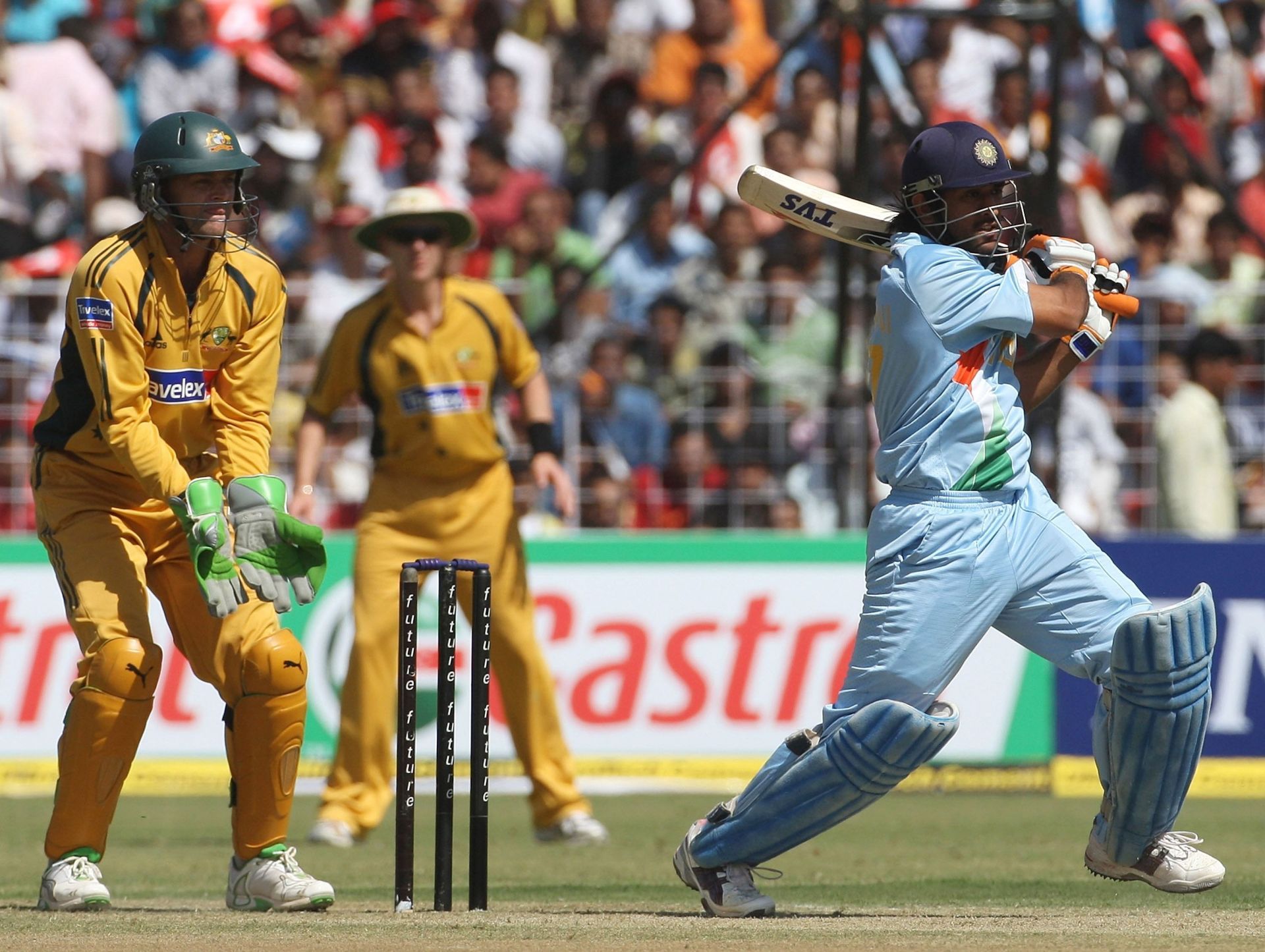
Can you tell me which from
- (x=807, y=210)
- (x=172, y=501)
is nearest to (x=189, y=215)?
(x=172, y=501)

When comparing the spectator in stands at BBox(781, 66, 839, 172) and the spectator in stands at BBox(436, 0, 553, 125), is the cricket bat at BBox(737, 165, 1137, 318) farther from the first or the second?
the spectator in stands at BBox(436, 0, 553, 125)

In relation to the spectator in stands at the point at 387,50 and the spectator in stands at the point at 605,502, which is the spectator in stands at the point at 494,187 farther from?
the spectator in stands at the point at 605,502

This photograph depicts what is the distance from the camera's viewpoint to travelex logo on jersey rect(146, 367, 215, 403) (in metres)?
6.49

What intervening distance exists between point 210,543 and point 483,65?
34.1ft

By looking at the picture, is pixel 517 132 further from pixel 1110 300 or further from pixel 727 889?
pixel 727 889

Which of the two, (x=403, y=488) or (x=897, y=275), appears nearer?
(x=897, y=275)

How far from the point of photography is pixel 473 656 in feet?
20.9

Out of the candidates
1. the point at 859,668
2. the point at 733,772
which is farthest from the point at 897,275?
the point at 733,772

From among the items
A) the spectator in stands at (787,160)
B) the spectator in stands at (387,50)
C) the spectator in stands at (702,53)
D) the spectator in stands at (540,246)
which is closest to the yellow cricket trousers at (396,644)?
the spectator in stands at (540,246)

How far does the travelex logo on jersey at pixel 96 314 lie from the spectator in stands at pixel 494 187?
8037mm

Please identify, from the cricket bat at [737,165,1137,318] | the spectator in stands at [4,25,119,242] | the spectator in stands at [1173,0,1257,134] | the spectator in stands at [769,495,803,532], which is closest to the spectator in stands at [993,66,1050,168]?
the spectator in stands at [769,495,803,532]

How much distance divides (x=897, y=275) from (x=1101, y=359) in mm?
6357

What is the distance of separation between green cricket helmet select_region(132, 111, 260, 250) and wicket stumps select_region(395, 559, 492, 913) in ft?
4.15

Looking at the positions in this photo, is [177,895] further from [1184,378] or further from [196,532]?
[1184,378]
